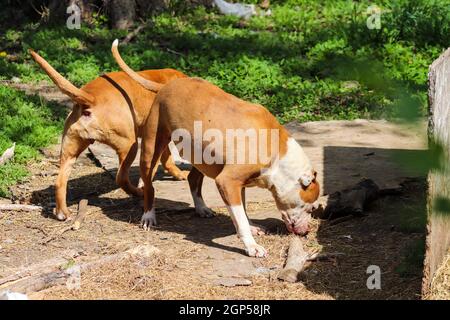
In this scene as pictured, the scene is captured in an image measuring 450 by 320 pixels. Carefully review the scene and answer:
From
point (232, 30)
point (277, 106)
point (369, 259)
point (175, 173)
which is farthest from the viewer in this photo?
point (232, 30)

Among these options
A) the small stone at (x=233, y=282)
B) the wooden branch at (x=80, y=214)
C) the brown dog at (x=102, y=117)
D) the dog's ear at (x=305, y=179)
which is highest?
the brown dog at (x=102, y=117)

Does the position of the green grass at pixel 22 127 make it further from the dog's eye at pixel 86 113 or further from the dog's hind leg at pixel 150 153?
the dog's hind leg at pixel 150 153

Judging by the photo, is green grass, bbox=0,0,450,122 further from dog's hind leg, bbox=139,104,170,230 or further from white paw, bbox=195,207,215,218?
dog's hind leg, bbox=139,104,170,230

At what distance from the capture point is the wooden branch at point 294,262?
498 centimetres

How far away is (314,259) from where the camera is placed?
17.5 ft

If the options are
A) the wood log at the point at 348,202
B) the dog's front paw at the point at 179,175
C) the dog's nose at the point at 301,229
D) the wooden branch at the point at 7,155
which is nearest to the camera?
the dog's nose at the point at 301,229

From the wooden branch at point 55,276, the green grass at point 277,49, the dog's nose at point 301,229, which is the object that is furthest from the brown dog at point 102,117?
the green grass at point 277,49

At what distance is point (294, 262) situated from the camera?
520 centimetres

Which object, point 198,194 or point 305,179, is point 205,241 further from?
point 305,179

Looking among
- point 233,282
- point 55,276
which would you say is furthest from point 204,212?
point 55,276

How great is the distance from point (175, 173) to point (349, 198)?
2036mm

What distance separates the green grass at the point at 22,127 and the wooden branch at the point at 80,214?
0.86 metres
